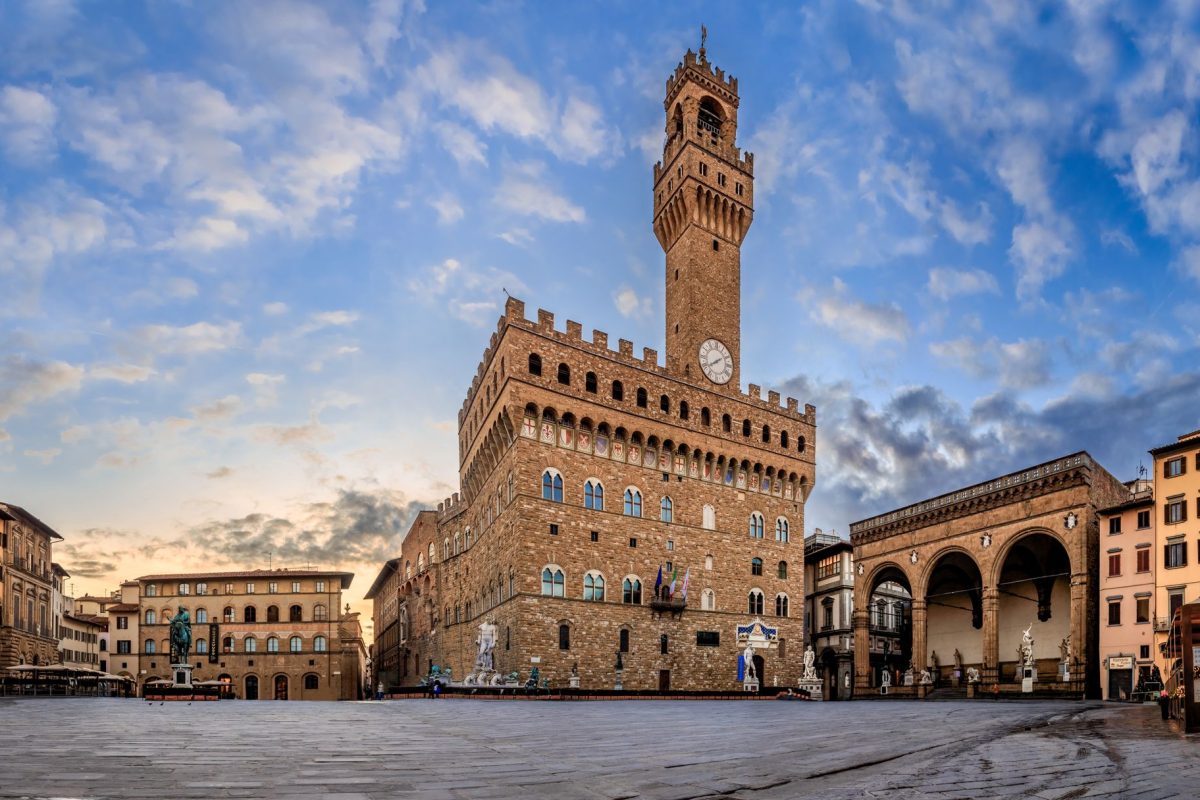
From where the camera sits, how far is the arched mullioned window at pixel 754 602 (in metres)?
46.0

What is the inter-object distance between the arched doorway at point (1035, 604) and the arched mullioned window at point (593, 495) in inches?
872

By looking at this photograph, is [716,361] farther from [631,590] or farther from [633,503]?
[631,590]

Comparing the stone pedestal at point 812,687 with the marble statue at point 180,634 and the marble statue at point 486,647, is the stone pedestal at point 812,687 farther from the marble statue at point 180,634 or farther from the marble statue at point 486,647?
the marble statue at point 180,634

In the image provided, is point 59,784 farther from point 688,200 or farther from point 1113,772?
point 688,200

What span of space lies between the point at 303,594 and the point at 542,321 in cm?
4753

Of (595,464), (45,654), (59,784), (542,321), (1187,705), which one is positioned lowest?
(45,654)

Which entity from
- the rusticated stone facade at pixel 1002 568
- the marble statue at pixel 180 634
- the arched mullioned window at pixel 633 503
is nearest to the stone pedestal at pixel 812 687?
the rusticated stone facade at pixel 1002 568

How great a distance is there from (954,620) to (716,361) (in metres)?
24.2

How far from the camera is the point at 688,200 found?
4831 cm

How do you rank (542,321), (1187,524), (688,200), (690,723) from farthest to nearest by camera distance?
1. (688,200)
2. (542,321)
3. (1187,524)
4. (690,723)

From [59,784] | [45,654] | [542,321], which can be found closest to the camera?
[59,784]

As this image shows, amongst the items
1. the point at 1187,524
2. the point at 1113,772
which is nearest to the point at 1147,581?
the point at 1187,524

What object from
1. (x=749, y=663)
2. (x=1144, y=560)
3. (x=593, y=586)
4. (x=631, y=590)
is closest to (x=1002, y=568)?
(x=1144, y=560)

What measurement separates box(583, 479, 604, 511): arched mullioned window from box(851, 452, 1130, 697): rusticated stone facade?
19.7 metres
